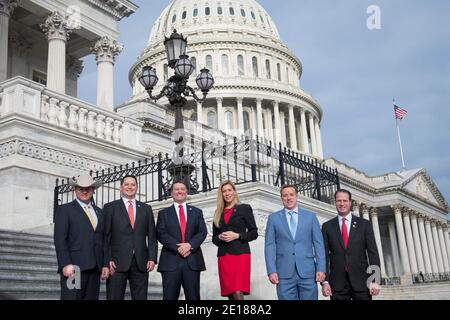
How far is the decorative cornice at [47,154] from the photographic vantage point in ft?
49.5

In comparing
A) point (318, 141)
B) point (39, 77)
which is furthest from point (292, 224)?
point (318, 141)

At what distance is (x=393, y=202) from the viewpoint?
59781mm

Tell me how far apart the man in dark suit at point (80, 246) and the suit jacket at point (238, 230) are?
1.39 metres

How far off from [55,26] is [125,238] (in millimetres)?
15643

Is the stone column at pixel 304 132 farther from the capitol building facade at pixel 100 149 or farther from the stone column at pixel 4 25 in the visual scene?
the stone column at pixel 4 25

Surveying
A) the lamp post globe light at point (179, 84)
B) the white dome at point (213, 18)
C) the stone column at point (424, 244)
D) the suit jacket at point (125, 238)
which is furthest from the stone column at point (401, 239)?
the suit jacket at point (125, 238)

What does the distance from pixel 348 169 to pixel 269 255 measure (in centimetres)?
5505

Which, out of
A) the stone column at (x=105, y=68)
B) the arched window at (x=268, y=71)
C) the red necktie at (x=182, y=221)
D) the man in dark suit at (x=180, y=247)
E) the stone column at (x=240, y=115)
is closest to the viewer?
the man in dark suit at (x=180, y=247)

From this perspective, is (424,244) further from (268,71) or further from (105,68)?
(105,68)

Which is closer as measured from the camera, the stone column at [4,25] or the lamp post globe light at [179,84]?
the lamp post globe light at [179,84]

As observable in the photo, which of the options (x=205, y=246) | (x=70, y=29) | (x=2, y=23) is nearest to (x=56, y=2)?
(x=70, y=29)

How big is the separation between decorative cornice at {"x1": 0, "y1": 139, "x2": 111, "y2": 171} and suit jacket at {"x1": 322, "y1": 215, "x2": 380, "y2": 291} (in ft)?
37.1

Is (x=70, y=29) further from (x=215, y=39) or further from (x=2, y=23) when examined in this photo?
(x=215, y=39)

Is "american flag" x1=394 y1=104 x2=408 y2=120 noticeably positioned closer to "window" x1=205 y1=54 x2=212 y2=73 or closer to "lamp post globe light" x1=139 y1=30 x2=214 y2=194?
"window" x1=205 y1=54 x2=212 y2=73
